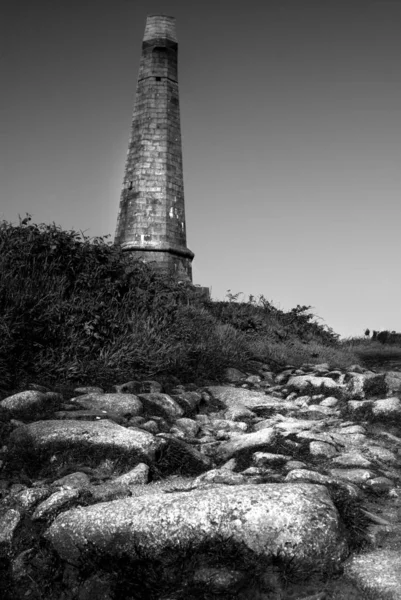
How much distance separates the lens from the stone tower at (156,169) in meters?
17.1

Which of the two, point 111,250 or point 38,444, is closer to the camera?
point 38,444

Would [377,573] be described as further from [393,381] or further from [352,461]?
[393,381]

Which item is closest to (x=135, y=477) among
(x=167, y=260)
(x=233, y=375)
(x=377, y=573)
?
(x=377, y=573)

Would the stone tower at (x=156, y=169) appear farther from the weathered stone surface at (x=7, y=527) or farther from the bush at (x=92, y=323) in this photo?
the weathered stone surface at (x=7, y=527)

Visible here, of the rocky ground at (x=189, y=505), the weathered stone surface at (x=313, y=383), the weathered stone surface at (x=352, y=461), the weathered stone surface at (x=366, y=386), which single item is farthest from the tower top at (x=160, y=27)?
the weathered stone surface at (x=352, y=461)

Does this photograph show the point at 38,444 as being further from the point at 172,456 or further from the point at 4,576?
the point at 4,576

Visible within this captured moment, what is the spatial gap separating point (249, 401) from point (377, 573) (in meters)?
3.65

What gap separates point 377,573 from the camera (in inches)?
89.6

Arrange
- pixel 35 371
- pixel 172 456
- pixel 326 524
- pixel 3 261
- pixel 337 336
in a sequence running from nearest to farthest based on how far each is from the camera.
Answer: pixel 326 524 < pixel 172 456 < pixel 35 371 < pixel 3 261 < pixel 337 336

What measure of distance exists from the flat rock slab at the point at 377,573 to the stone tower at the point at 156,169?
14.4 metres

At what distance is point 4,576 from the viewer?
251 centimetres

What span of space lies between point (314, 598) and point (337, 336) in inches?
545

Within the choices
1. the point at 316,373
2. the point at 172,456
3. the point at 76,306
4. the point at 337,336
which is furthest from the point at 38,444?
the point at 337,336

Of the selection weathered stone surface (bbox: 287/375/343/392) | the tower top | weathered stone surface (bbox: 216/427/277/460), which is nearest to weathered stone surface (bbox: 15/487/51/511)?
weathered stone surface (bbox: 216/427/277/460)
